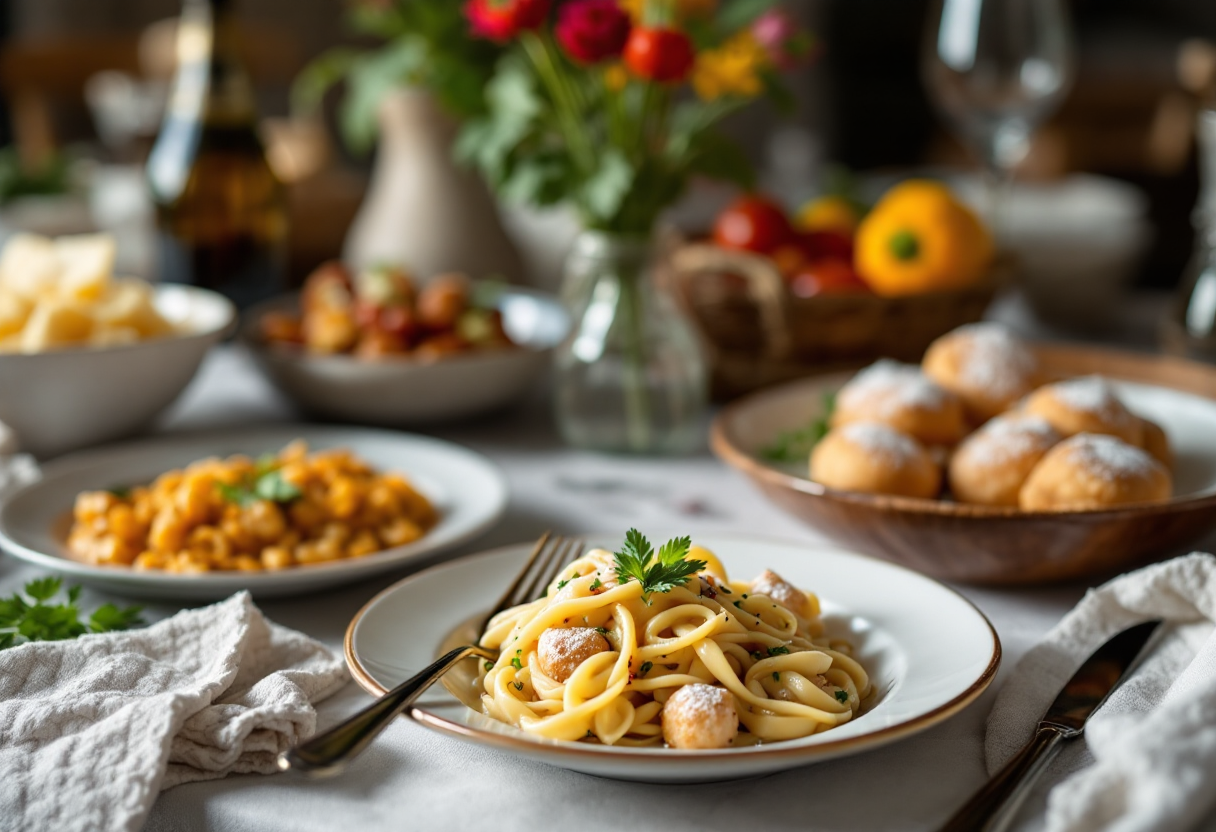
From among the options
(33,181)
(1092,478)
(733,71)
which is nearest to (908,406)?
(1092,478)

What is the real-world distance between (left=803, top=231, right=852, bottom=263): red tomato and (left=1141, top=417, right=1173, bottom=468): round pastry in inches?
27.2

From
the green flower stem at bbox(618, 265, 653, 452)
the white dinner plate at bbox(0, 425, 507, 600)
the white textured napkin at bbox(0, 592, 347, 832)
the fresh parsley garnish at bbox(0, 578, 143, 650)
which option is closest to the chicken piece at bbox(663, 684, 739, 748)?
the white textured napkin at bbox(0, 592, 347, 832)

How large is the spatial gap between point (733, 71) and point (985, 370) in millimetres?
452

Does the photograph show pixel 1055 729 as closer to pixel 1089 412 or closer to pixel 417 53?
pixel 1089 412

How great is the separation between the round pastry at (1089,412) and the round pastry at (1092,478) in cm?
7

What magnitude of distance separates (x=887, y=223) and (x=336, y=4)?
505 centimetres

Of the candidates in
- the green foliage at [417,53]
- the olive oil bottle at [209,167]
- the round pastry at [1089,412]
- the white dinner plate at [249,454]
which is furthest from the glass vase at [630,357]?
the olive oil bottle at [209,167]

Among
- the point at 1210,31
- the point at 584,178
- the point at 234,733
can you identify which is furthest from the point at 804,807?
the point at 1210,31

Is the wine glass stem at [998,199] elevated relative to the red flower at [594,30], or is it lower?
lower

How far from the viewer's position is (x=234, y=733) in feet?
2.60

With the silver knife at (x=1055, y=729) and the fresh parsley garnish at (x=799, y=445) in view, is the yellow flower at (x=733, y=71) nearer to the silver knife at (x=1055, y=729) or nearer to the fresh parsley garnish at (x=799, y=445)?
the fresh parsley garnish at (x=799, y=445)

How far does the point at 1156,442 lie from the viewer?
122 centimetres

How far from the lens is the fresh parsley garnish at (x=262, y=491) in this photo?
1.13 m

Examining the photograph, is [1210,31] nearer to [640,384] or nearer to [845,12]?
[845,12]
